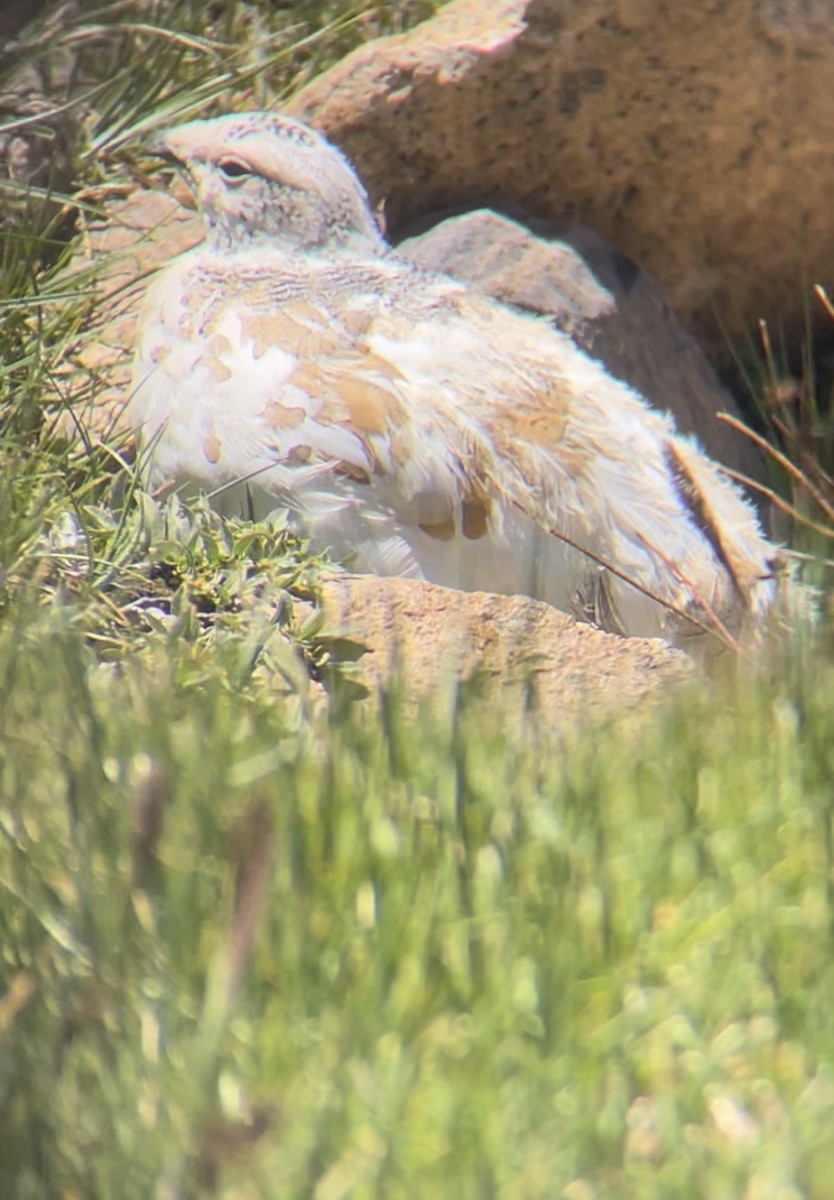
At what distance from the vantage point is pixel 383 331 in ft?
14.1

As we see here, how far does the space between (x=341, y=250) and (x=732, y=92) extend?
1.49 meters

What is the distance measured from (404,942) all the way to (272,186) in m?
2.91

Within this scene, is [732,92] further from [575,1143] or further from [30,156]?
[575,1143]

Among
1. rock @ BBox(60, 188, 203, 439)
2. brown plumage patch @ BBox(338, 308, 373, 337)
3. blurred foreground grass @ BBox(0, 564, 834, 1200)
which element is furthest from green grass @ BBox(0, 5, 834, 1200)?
rock @ BBox(60, 188, 203, 439)

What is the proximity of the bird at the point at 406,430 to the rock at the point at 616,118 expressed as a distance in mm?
809

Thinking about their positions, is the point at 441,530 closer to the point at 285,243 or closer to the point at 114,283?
the point at 285,243

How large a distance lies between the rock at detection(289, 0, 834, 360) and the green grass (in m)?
2.84

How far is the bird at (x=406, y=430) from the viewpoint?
4086mm

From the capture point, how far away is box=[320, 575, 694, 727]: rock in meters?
3.34

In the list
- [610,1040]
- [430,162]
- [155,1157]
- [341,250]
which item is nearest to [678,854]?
[610,1040]

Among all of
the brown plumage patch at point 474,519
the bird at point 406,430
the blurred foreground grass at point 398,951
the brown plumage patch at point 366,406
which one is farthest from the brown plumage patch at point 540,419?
the blurred foreground grass at point 398,951

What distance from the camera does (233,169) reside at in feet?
15.2

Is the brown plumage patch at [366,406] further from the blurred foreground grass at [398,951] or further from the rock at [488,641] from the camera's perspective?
the blurred foreground grass at [398,951]

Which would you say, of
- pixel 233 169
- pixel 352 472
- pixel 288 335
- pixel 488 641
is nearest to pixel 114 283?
pixel 233 169
